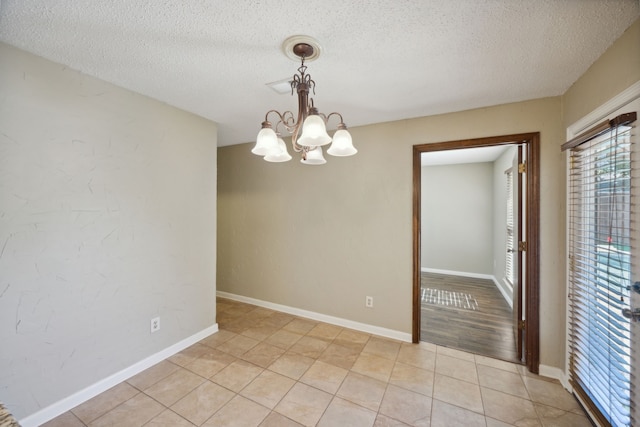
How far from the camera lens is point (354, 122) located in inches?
106

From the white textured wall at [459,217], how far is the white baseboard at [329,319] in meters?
3.19

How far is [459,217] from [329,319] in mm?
3706

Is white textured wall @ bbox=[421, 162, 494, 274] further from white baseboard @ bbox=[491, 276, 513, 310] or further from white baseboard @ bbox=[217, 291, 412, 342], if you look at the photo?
white baseboard @ bbox=[217, 291, 412, 342]

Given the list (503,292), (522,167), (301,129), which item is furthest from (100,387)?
(503,292)

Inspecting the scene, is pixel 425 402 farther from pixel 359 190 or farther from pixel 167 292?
pixel 167 292

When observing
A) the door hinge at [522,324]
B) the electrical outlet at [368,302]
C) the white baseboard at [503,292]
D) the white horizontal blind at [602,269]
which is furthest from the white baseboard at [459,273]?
the white horizontal blind at [602,269]

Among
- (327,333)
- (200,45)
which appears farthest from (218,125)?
(327,333)

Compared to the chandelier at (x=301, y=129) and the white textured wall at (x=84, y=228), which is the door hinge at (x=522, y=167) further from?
the white textured wall at (x=84, y=228)

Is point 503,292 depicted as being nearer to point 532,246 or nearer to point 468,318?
point 468,318

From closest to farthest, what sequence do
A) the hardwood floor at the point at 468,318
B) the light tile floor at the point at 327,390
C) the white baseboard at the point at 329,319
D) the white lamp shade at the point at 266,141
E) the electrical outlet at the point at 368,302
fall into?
the white lamp shade at the point at 266,141, the light tile floor at the point at 327,390, the hardwood floor at the point at 468,318, the white baseboard at the point at 329,319, the electrical outlet at the point at 368,302

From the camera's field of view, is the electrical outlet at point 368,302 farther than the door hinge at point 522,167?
Yes

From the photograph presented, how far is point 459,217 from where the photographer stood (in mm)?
5176

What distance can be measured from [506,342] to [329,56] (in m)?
3.09

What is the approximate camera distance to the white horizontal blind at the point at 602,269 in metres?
1.33
